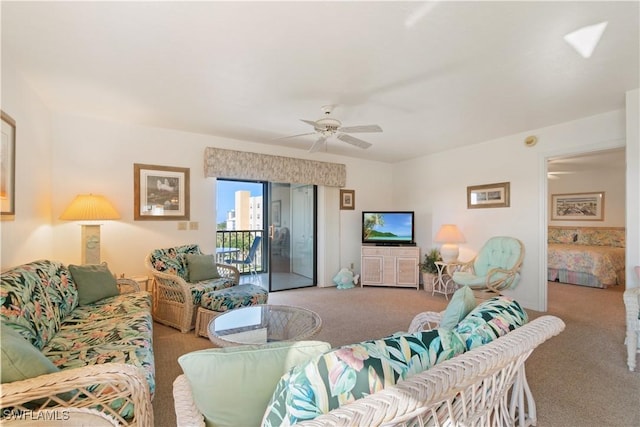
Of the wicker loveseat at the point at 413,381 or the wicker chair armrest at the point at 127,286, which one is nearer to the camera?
the wicker loveseat at the point at 413,381

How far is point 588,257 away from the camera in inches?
202

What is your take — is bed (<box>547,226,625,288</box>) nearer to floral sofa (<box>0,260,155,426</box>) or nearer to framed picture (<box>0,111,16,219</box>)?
floral sofa (<box>0,260,155,426</box>)

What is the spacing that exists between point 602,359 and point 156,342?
3.91 meters

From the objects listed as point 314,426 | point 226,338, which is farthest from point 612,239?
point 314,426

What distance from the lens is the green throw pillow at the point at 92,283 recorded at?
2529 millimetres

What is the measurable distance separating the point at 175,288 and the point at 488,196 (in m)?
4.39

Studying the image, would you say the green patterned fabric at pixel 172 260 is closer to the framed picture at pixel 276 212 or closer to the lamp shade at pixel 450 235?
the framed picture at pixel 276 212

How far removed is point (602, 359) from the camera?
247cm

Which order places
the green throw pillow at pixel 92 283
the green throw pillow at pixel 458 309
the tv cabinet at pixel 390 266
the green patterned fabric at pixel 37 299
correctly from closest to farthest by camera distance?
the green throw pillow at pixel 458 309 < the green patterned fabric at pixel 37 299 < the green throw pillow at pixel 92 283 < the tv cabinet at pixel 390 266

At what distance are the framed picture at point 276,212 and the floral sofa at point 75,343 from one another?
7.74 feet

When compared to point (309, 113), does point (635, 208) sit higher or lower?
lower

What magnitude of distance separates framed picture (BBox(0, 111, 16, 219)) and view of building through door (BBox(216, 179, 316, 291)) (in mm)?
2546

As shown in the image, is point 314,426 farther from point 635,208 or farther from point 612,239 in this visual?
point 612,239

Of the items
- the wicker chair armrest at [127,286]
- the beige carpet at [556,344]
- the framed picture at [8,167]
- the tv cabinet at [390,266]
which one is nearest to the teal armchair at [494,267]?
the beige carpet at [556,344]
